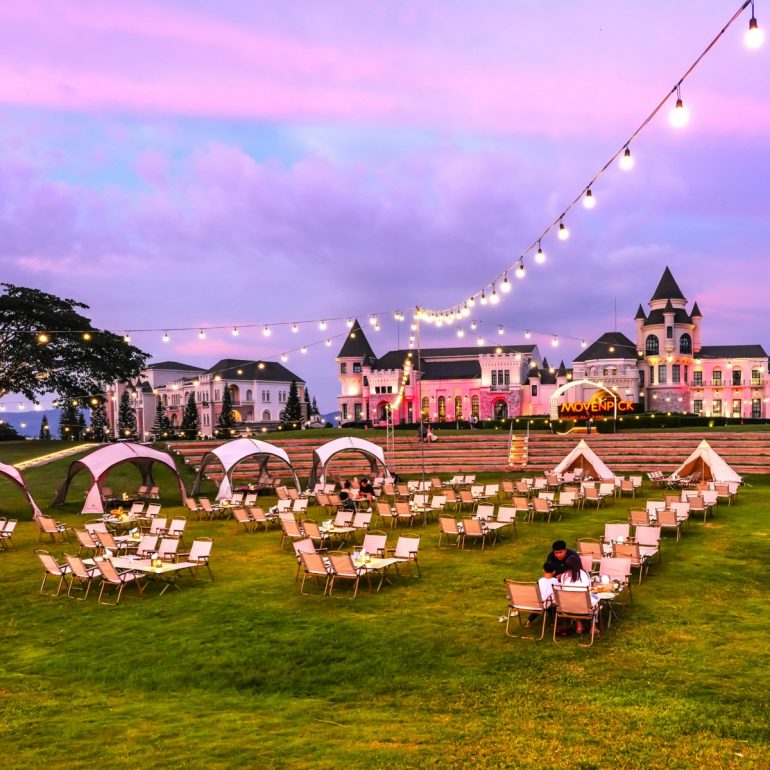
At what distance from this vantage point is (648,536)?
14289 mm

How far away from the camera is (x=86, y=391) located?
50.3 meters

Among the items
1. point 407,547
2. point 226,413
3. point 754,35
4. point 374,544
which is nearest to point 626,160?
point 754,35

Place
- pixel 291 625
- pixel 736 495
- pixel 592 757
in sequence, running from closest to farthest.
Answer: pixel 592 757, pixel 291 625, pixel 736 495

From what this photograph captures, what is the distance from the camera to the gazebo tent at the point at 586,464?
91.0 ft

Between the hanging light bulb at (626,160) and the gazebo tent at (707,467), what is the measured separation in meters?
17.3

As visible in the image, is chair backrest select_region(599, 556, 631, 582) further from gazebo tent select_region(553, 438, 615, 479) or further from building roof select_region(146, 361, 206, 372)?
building roof select_region(146, 361, 206, 372)

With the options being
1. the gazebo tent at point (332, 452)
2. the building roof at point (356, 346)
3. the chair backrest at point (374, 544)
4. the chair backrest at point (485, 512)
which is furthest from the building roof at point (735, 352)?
the chair backrest at point (374, 544)

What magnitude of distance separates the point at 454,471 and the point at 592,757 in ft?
98.4

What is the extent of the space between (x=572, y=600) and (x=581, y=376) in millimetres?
70347

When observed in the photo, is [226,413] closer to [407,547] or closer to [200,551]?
[200,551]

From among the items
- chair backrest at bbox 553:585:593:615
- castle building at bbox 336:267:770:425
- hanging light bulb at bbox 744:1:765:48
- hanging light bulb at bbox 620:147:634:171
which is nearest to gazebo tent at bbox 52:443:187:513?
chair backrest at bbox 553:585:593:615

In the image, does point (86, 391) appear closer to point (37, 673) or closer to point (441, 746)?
point (37, 673)

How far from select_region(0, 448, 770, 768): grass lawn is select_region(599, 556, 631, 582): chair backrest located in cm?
58

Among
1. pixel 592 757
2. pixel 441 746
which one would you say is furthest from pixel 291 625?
pixel 592 757
